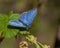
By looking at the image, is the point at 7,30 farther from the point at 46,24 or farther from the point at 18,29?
the point at 46,24

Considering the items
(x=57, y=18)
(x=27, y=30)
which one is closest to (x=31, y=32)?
(x=27, y=30)

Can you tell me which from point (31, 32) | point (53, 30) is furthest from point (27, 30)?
point (53, 30)

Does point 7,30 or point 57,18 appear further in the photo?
point 57,18

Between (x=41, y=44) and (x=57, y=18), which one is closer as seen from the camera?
(x=41, y=44)

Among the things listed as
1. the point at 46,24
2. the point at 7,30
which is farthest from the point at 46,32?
the point at 7,30

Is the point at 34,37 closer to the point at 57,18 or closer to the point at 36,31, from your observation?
the point at 36,31
